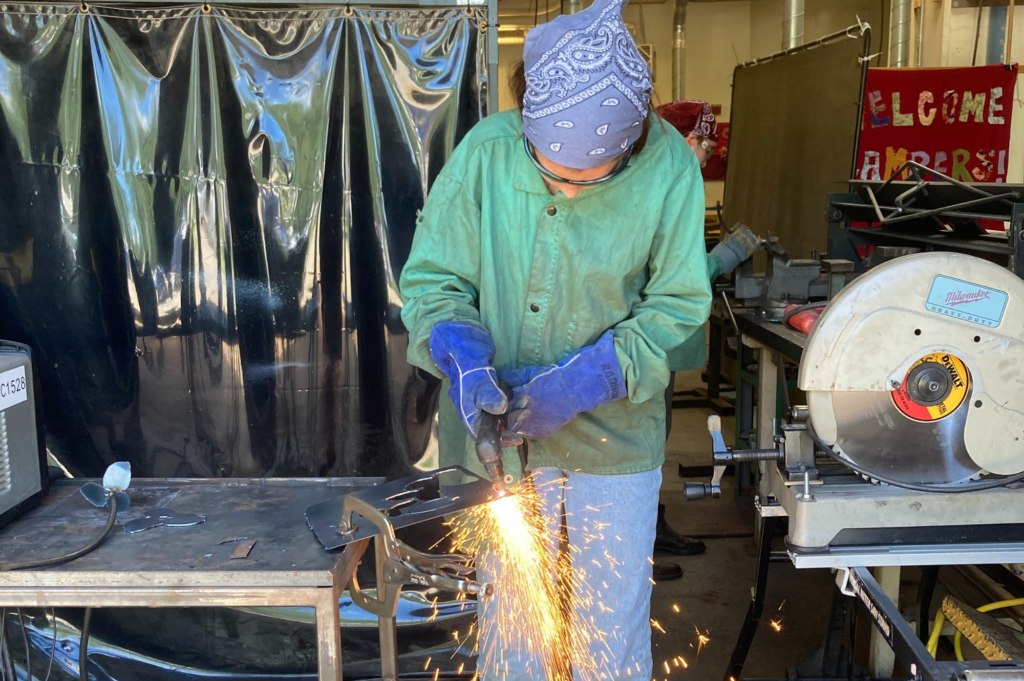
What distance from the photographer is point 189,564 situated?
1.49m

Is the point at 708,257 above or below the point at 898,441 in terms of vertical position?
above

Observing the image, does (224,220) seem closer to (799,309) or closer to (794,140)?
(799,309)

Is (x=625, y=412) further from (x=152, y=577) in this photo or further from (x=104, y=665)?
(x=104, y=665)

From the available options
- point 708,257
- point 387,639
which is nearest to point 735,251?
point 708,257

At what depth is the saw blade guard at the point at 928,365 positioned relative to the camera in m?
1.50

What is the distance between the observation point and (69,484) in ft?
6.40

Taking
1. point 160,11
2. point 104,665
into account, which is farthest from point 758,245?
point 104,665

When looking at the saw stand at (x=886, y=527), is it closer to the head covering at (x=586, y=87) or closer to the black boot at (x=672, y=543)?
the head covering at (x=586, y=87)

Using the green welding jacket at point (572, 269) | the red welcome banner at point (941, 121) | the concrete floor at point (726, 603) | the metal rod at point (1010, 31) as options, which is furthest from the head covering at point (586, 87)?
the metal rod at point (1010, 31)

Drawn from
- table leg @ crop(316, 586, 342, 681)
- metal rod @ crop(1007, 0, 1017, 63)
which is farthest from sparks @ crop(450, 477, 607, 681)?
metal rod @ crop(1007, 0, 1017, 63)

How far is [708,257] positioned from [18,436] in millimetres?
2086

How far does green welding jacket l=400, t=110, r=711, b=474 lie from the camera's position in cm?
165

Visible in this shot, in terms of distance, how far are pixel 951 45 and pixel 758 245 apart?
12.7 feet

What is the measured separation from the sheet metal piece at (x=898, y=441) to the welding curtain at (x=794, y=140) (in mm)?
3399
